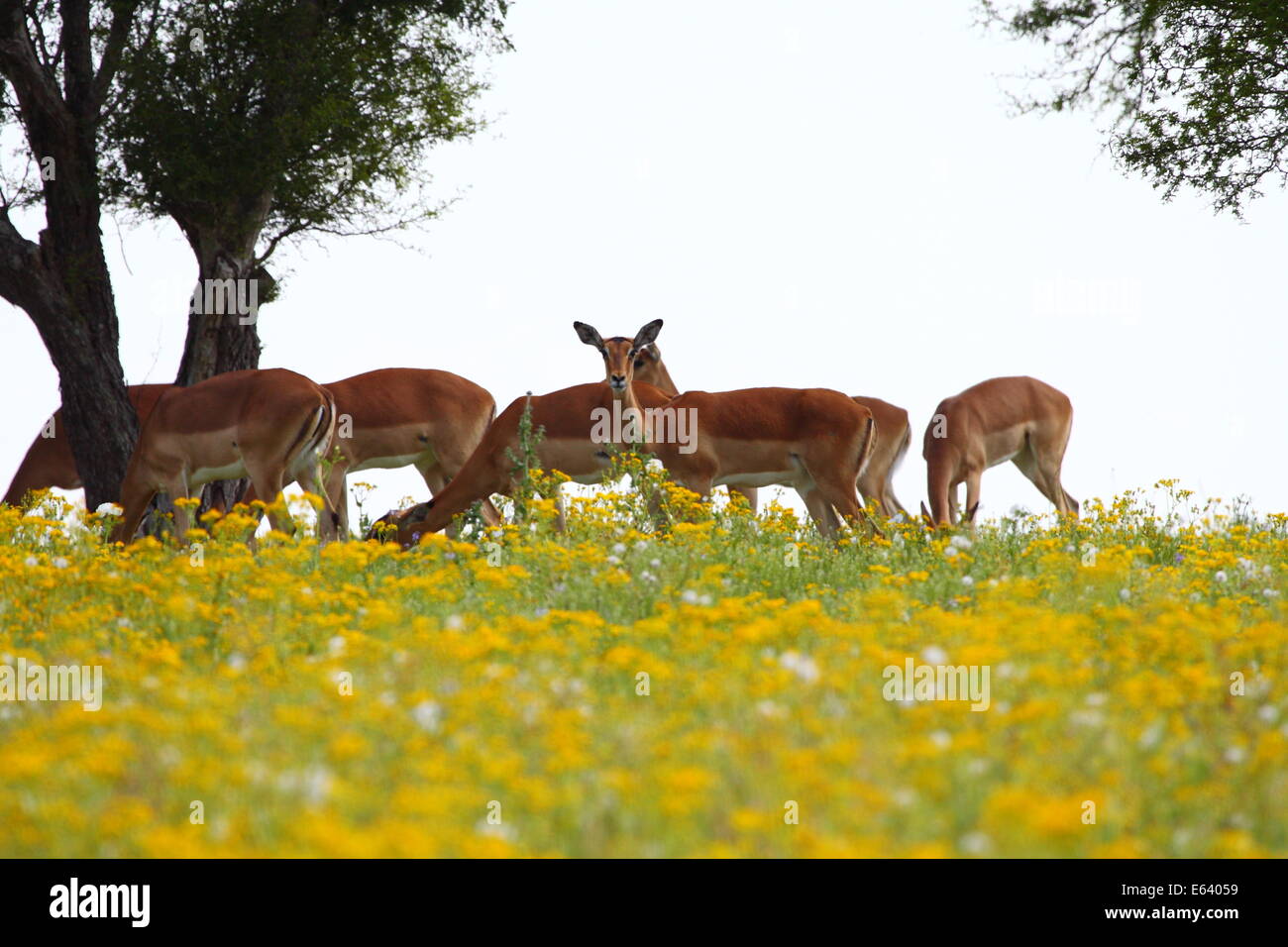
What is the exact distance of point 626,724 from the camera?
455cm

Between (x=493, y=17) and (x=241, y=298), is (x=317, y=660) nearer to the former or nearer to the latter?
(x=241, y=298)

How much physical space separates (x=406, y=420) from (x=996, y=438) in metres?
6.68

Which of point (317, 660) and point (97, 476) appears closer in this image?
point (317, 660)

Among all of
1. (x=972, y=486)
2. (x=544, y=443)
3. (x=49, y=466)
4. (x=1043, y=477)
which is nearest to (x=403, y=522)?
(x=544, y=443)

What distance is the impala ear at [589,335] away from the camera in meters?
12.8

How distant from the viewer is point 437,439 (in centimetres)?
1516

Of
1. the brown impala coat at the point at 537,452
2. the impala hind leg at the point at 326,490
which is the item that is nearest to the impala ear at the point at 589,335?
the brown impala coat at the point at 537,452

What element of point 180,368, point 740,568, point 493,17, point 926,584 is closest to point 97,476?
point 180,368

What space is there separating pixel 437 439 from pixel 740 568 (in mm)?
7105

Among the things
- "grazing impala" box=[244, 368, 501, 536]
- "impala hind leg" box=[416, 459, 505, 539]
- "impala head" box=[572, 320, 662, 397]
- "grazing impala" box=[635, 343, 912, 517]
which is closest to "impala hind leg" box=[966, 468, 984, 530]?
"grazing impala" box=[635, 343, 912, 517]

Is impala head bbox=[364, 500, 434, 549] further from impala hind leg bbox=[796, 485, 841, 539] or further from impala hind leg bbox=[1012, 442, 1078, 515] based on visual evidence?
impala hind leg bbox=[1012, 442, 1078, 515]

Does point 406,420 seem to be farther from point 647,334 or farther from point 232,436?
point 647,334
